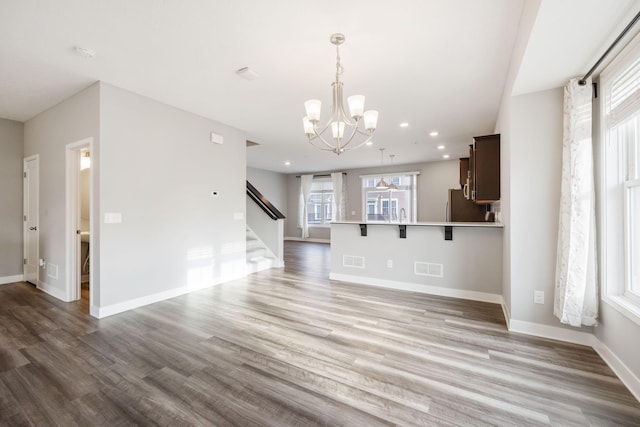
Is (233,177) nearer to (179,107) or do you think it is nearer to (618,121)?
(179,107)

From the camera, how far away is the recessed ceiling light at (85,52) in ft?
8.50

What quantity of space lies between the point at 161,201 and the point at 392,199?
751 centimetres

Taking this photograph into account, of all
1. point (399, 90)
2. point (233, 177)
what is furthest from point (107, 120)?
point (399, 90)

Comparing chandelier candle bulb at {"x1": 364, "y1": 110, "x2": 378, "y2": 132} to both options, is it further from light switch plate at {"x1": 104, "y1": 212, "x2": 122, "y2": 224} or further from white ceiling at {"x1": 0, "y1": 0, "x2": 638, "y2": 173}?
light switch plate at {"x1": 104, "y1": 212, "x2": 122, "y2": 224}

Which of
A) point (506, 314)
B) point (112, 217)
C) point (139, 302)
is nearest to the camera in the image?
point (506, 314)

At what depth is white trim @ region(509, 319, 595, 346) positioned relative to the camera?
2539 mm

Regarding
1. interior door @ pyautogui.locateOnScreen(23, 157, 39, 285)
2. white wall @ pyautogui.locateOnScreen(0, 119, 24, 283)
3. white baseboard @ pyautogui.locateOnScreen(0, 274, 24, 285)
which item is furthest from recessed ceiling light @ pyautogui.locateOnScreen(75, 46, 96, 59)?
white baseboard @ pyautogui.locateOnScreen(0, 274, 24, 285)

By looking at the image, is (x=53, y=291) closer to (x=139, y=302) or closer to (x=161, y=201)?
(x=139, y=302)

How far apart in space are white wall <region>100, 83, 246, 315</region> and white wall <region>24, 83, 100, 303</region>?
193 millimetres

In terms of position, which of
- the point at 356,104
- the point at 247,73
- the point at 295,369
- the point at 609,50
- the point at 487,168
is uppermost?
the point at 247,73

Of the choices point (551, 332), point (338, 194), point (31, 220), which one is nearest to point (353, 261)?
point (551, 332)

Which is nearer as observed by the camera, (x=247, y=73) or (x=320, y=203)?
(x=247, y=73)

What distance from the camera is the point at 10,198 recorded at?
4.65 m

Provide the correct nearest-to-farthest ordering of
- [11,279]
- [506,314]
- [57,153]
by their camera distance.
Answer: [506,314] → [57,153] → [11,279]
